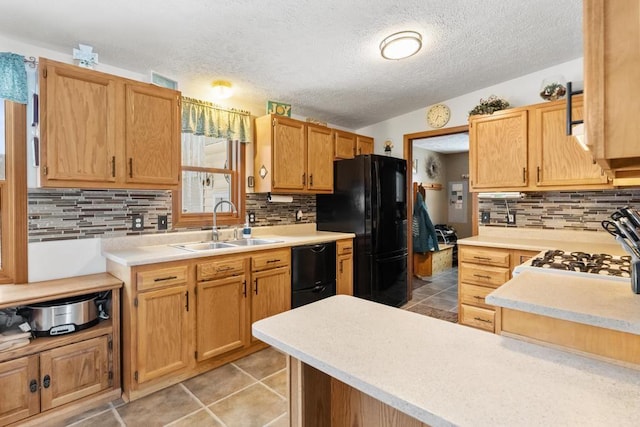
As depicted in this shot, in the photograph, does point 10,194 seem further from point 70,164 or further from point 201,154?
point 201,154

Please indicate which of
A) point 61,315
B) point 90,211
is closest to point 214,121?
point 90,211

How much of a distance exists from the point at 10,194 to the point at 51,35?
3.40 feet

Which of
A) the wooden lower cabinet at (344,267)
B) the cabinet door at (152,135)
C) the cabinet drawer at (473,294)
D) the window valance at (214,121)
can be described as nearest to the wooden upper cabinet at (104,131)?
the cabinet door at (152,135)

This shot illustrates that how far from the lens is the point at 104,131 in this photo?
2.12m

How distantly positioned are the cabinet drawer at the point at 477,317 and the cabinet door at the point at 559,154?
1233 millimetres

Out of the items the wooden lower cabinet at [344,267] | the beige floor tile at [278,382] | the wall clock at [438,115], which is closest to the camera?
the beige floor tile at [278,382]

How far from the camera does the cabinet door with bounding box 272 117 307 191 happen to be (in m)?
3.21

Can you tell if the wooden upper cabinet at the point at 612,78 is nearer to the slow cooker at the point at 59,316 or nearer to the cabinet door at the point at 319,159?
the slow cooker at the point at 59,316

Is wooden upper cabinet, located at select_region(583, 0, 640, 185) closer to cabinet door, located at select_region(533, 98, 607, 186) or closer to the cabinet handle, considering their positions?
the cabinet handle

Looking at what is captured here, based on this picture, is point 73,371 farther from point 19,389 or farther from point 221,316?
point 221,316

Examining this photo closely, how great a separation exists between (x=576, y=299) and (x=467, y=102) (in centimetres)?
301

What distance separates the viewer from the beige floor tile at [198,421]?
182 cm

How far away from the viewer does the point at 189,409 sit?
196cm

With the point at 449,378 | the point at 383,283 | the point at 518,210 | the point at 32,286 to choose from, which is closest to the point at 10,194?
the point at 32,286
